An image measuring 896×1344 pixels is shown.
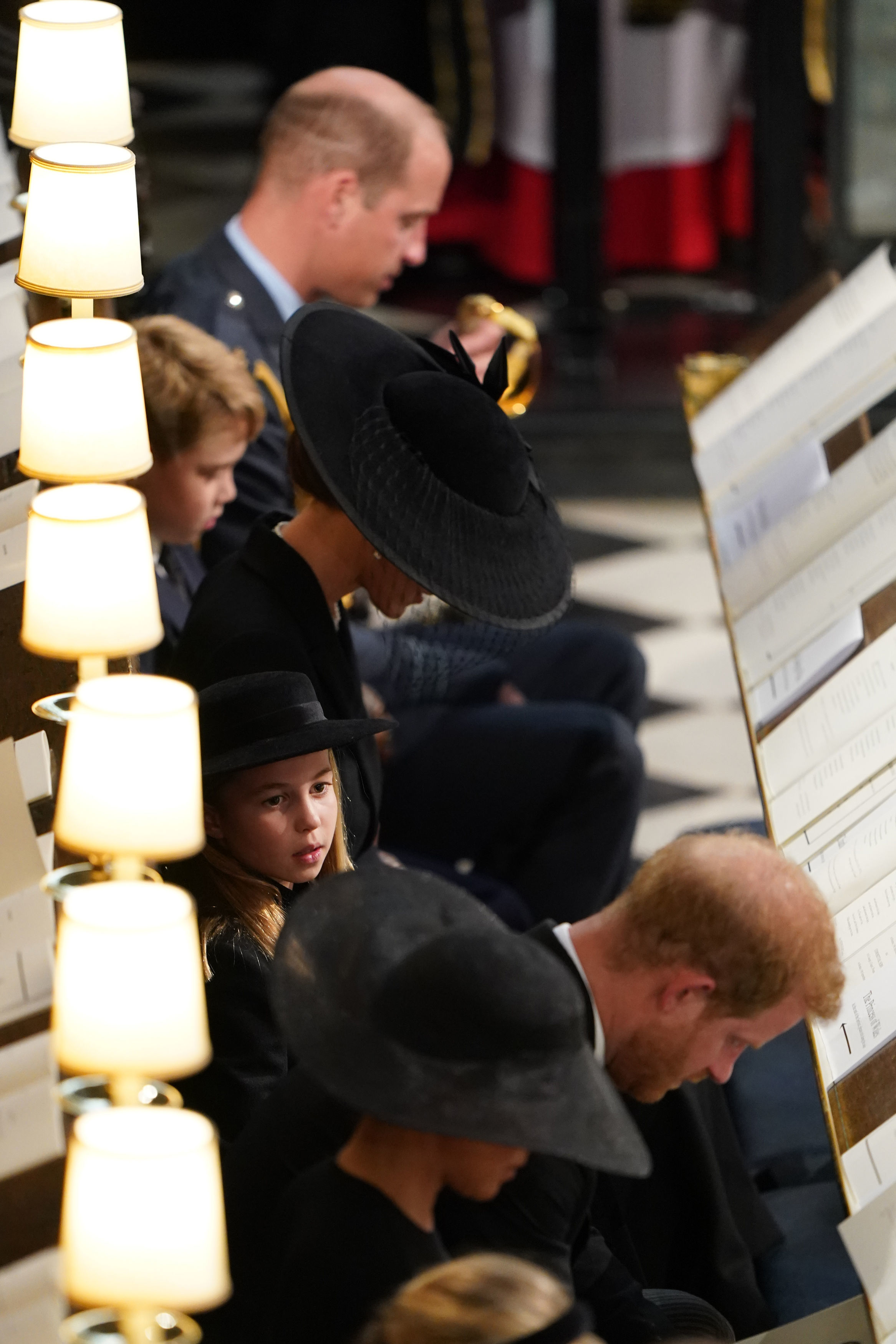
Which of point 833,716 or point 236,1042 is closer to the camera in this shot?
point 236,1042

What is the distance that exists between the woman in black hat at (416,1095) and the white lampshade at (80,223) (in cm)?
53

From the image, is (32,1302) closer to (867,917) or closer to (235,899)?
(235,899)

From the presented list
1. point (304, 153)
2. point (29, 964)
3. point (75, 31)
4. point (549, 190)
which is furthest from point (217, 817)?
point (549, 190)

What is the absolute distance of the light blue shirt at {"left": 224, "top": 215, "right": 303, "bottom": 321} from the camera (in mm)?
2885

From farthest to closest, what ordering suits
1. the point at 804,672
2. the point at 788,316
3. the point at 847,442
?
the point at 788,316 → the point at 847,442 → the point at 804,672

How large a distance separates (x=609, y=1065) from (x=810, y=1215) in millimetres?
539

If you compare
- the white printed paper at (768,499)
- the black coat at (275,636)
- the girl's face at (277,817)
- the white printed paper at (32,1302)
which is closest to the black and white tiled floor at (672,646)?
the white printed paper at (768,499)

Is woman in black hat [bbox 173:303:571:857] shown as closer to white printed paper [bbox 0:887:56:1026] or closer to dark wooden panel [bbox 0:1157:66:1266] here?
white printed paper [bbox 0:887:56:1026]

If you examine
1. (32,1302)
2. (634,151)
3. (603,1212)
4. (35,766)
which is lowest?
(603,1212)

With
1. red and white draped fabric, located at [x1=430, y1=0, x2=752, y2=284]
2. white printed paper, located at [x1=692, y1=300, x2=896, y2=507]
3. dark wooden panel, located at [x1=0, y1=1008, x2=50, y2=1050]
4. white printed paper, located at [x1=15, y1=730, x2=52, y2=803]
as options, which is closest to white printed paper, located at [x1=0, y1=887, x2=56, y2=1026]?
dark wooden panel, located at [x1=0, y1=1008, x2=50, y2=1050]

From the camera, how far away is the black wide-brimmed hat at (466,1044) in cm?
125

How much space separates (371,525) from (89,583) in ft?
2.41

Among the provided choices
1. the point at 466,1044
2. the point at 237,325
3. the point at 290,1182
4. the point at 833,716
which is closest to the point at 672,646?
the point at 237,325

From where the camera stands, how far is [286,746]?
1.79m
